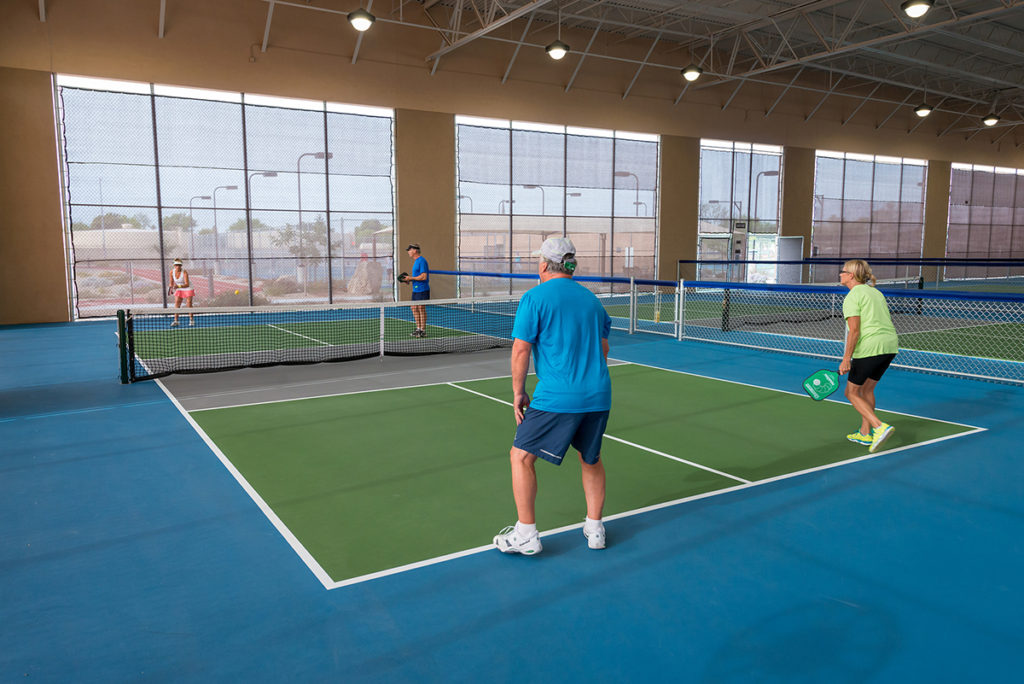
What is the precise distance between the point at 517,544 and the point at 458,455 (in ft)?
7.41

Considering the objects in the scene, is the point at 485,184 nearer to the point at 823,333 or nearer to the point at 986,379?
the point at 823,333

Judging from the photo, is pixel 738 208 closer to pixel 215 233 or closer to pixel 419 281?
pixel 419 281

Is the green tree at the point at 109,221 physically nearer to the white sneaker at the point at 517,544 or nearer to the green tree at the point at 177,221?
the green tree at the point at 177,221

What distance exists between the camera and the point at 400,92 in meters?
21.0

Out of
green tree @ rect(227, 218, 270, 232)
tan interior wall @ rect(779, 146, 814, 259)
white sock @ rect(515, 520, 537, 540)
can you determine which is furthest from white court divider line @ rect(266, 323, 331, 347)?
tan interior wall @ rect(779, 146, 814, 259)

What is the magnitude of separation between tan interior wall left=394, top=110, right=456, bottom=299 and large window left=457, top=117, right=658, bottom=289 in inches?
23.1

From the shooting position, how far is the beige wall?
16875 millimetres

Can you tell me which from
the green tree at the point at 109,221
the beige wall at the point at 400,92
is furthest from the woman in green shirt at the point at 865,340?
the green tree at the point at 109,221

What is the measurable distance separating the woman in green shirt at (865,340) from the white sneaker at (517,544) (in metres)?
3.86

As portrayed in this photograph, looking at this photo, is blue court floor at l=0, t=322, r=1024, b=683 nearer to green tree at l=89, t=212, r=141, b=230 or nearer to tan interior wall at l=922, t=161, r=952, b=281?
green tree at l=89, t=212, r=141, b=230

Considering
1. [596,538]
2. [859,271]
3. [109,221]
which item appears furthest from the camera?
[109,221]

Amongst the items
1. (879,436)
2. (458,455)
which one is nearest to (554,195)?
(879,436)

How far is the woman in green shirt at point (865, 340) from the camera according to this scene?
6621mm

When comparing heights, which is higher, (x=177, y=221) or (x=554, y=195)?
(x=554, y=195)
